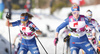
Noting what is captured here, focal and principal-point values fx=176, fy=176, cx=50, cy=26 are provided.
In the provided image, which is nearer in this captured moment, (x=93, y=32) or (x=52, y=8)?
(x=93, y=32)

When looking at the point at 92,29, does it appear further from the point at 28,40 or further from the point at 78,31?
the point at 28,40

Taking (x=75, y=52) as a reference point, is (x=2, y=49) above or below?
below

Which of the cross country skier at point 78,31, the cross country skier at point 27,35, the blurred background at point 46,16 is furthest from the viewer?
the blurred background at point 46,16

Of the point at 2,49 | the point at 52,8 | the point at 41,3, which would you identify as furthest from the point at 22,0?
the point at 2,49

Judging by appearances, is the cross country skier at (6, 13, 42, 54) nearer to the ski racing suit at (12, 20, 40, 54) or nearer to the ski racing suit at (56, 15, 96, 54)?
the ski racing suit at (12, 20, 40, 54)

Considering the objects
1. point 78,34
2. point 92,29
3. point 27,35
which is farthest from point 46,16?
point 78,34

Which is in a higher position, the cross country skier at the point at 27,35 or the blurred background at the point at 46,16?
the cross country skier at the point at 27,35

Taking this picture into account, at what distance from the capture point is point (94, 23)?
18.9 ft

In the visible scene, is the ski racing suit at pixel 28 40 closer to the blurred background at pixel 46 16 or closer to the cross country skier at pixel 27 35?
the cross country skier at pixel 27 35

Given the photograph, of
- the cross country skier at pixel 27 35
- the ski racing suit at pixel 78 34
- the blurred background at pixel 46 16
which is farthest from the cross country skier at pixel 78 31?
the blurred background at pixel 46 16

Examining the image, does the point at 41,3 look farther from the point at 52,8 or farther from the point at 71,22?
the point at 71,22

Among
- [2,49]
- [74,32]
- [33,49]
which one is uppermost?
[74,32]

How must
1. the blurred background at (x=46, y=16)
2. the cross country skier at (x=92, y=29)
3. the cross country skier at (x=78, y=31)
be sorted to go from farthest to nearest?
1. the blurred background at (x=46, y=16)
2. the cross country skier at (x=92, y=29)
3. the cross country skier at (x=78, y=31)

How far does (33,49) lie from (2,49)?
2.87 m
